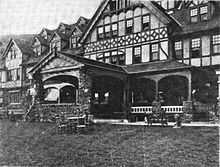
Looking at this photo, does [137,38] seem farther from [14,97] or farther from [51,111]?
[14,97]

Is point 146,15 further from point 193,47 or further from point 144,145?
point 144,145

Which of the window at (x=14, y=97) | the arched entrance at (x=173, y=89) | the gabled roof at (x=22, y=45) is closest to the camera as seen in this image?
the arched entrance at (x=173, y=89)

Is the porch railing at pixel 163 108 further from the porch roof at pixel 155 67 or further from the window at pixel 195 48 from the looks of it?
the window at pixel 195 48

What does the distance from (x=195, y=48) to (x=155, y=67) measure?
2.50 metres

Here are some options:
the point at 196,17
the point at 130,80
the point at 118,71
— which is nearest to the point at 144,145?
the point at 118,71

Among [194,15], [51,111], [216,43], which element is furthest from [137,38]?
[51,111]

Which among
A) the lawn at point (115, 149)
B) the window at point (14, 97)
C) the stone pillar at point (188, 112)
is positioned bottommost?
the lawn at point (115, 149)

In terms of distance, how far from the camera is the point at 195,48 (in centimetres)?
1627

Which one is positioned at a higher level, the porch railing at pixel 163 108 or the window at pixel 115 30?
the window at pixel 115 30

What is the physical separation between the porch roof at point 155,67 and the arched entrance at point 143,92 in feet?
2.75

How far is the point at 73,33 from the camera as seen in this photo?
23.2 metres

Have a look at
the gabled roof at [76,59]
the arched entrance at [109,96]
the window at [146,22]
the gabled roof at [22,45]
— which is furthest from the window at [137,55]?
the gabled roof at [22,45]

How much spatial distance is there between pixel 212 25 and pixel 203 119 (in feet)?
17.3

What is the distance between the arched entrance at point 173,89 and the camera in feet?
54.1
